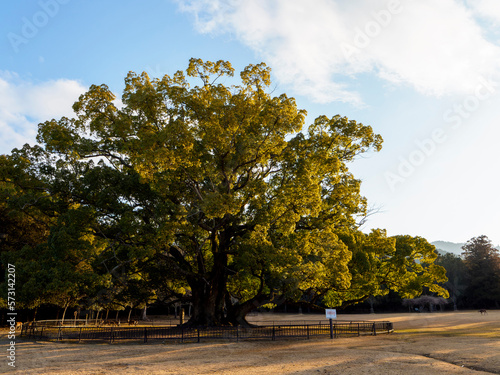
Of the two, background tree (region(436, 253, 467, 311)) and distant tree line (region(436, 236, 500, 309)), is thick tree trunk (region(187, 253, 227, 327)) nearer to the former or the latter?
distant tree line (region(436, 236, 500, 309))

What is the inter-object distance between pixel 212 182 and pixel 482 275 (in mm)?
65873

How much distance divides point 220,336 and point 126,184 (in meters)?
9.71

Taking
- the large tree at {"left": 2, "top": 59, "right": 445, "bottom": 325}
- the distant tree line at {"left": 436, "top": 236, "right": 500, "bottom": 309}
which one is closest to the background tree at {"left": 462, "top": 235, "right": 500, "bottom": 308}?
the distant tree line at {"left": 436, "top": 236, "right": 500, "bottom": 309}

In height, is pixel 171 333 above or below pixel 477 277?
below

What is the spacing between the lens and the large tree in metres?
17.5

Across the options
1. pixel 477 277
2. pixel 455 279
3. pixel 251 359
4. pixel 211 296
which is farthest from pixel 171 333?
pixel 455 279

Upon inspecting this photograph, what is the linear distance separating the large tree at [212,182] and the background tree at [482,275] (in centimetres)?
5537

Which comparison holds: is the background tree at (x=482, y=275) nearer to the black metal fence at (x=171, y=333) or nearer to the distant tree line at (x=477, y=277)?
the distant tree line at (x=477, y=277)

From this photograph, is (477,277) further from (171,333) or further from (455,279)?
(171,333)

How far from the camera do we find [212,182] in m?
19.2

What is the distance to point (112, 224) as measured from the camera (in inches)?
818

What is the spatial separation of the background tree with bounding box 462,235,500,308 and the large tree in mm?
55375

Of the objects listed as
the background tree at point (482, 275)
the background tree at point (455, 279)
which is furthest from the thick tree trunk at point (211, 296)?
the background tree at point (455, 279)

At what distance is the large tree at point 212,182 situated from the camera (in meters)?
17.5
